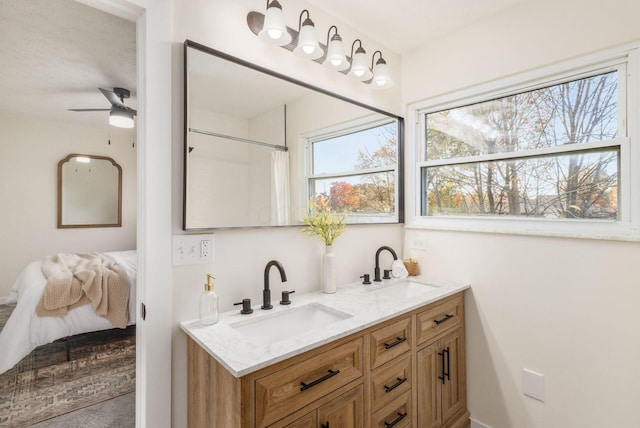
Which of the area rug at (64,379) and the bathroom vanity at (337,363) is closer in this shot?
the bathroom vanity at (337,363)

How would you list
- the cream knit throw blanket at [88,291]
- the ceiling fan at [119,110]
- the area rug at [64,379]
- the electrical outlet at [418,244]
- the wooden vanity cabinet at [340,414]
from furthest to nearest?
the ceiling fan at [119,110]
the cream knit throw blanket at [88,291]
the electrical outlet at [418,244]
the area rug at [64,379]
the wooden vanity cabinet at [340,414]

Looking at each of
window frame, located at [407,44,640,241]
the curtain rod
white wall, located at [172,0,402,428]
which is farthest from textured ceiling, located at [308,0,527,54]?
the curtain rod

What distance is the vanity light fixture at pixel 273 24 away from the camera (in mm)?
1384

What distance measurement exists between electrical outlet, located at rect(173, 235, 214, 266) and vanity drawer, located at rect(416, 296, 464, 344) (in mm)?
1082

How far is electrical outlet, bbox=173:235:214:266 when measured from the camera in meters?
1.28

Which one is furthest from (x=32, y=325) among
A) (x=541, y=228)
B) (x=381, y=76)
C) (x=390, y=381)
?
(x=541, y=228)

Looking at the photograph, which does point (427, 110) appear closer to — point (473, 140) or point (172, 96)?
point (473, 140)

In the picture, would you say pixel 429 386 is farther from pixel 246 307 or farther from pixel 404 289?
pixel 246 307

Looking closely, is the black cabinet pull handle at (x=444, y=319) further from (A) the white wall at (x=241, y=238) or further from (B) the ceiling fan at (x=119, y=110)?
(B) the ceiling fan at (x=119, y=110)

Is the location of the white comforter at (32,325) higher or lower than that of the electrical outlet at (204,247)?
lower

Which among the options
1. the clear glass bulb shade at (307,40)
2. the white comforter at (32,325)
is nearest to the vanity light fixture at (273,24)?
the clear glass bulb shade at (307,40)

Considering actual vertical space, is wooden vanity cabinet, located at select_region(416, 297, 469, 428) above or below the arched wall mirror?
below

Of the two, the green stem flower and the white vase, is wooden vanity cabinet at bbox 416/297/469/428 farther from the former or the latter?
the green stem flower

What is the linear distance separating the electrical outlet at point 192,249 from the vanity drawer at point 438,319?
3.55 ft
